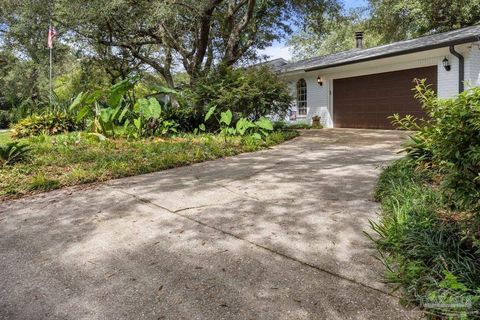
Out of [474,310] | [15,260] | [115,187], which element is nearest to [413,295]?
[474,310]

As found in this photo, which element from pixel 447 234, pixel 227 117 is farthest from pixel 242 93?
pixel 447 234

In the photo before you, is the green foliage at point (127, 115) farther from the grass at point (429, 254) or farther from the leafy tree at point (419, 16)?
the leafy tree at point (419, 16)

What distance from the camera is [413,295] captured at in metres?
1.92

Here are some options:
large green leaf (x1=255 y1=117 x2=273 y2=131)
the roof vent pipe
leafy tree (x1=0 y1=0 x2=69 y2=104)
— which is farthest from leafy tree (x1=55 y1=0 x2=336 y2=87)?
the roof vent pipe

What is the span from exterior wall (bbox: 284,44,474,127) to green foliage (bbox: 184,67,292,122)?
3653 millimetres

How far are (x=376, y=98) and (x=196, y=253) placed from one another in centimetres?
1092

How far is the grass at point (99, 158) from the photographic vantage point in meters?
4.57

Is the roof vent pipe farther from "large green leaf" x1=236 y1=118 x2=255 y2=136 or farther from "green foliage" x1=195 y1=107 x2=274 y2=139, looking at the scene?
"large green leaf" x1=236 y1=118 x2=255 y2=136

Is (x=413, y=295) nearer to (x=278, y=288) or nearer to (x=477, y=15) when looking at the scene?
(x=278, y=288)

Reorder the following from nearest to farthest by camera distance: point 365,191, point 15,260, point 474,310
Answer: point 474,310
point 15,260
point 365,191

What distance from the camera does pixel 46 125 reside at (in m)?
9.83

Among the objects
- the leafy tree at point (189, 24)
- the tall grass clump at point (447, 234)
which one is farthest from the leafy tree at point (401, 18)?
the tall grass clump at point (447, 234)

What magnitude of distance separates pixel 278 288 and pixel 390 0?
19.1m

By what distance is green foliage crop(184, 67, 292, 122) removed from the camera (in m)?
8.84
